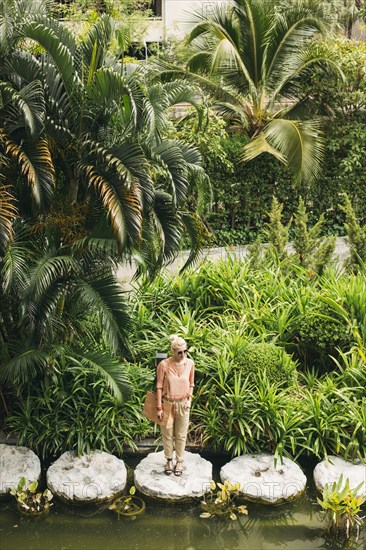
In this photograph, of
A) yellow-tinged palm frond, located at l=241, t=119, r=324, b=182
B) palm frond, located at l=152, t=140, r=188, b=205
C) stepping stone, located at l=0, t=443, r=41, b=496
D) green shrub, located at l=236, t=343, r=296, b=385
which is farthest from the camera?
yellow-tinged palm frond, located at l=241, t=119, r=324, b=182

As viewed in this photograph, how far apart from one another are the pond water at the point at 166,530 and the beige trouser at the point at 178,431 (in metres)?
0.51

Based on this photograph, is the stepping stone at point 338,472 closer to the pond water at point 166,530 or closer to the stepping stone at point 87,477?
the pond water at point 166,530

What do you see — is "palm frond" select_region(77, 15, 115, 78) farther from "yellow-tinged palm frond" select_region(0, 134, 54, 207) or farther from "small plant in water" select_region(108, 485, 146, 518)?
"small plant in water" select_region(108, 485, 146, 518)

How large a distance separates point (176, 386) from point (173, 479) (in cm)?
97

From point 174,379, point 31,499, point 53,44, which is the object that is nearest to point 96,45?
point 53,44

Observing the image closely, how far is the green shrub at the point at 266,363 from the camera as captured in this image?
26.0 feet

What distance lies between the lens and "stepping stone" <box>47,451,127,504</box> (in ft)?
22.5

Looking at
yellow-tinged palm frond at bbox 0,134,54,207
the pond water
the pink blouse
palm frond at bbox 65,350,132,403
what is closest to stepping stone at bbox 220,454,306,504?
the pond water

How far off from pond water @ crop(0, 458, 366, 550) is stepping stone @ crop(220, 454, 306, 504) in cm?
12

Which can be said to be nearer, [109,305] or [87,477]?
[87,477]

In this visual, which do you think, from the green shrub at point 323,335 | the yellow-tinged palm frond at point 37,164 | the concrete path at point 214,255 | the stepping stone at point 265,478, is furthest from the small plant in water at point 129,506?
the concrete path at point 214,255

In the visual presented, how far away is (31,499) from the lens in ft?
22.3

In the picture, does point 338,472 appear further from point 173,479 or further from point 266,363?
point 173,479

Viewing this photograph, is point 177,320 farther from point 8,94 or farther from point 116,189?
point 8,94
